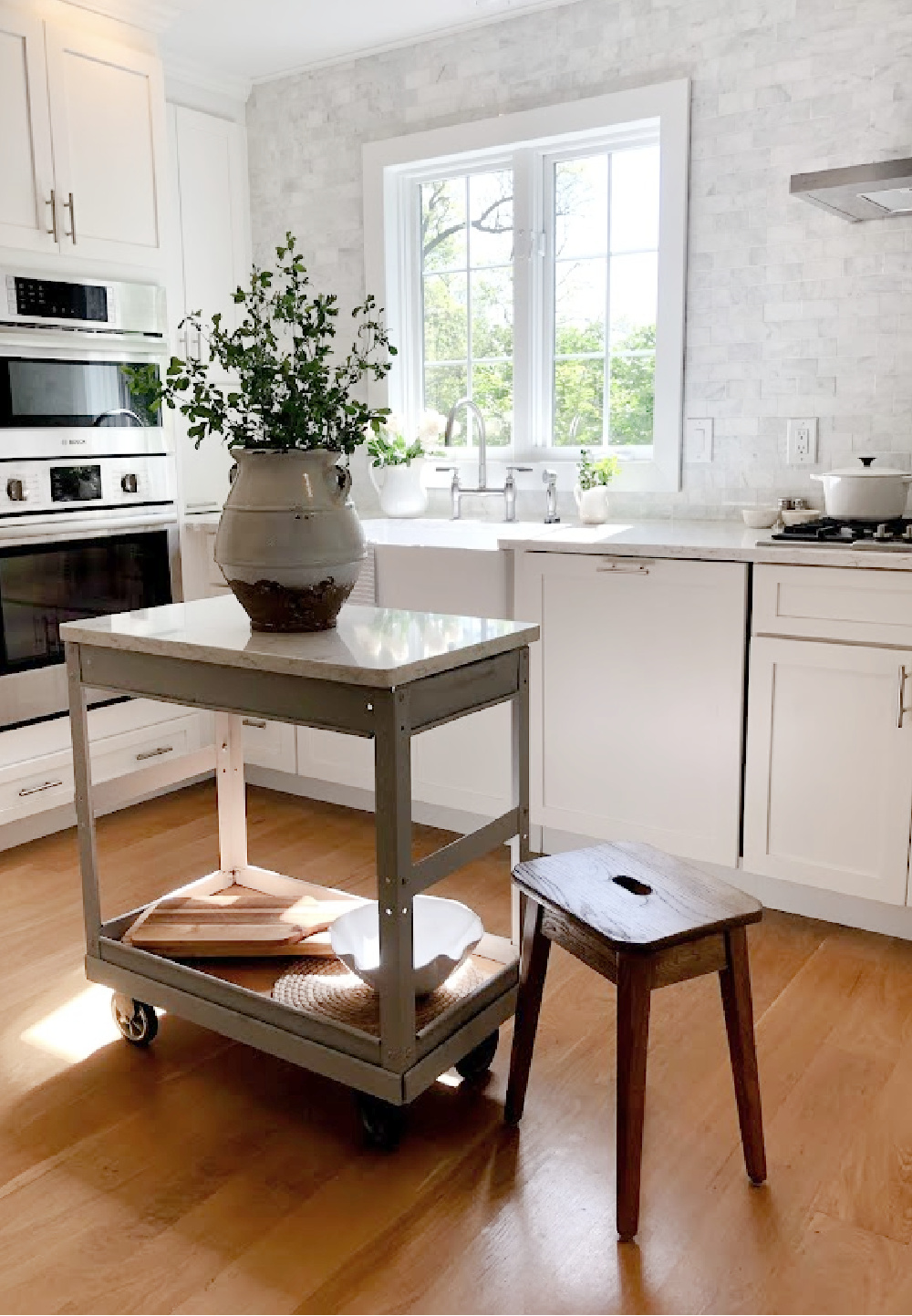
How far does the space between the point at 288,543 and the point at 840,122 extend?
6.99 ft

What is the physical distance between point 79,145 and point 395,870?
2.60 m

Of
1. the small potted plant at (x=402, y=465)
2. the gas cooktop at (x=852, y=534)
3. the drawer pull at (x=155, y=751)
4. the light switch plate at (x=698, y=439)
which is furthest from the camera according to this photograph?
the small potted plant at (x=402, y=465)

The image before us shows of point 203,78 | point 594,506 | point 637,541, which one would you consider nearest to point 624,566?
point 637,541

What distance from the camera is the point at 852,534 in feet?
8.95

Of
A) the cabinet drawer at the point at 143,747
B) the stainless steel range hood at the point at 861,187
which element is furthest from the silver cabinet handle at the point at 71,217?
the stainless steel range hood at the point at 861,187

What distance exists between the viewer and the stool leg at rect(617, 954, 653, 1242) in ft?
5.39

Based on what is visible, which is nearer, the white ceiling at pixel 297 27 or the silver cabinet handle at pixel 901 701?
the silver cabinet handle at pixel 901 701

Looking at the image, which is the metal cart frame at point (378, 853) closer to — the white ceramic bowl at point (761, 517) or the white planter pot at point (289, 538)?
the white planter pot at point (289, 538)

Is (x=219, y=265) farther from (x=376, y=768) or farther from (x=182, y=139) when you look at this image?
(x=376, y=768)

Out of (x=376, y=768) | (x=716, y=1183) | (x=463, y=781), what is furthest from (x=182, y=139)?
(x=716, y=1183)

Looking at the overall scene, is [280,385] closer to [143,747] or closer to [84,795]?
[84,795]

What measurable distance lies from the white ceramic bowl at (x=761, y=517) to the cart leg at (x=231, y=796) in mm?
1515

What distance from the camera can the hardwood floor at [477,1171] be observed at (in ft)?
5.35

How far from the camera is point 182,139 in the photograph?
4.02 m
